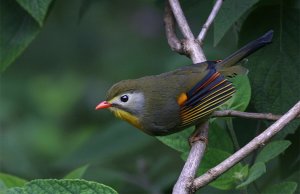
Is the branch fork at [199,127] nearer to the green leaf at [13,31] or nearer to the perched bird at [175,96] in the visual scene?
the perched bird at [175,96]

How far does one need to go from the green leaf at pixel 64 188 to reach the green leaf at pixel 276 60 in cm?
133

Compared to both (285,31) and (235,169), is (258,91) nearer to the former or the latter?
(285,31)

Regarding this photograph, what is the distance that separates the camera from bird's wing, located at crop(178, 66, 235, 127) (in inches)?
166

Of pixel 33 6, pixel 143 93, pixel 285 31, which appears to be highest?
pixel 33 6

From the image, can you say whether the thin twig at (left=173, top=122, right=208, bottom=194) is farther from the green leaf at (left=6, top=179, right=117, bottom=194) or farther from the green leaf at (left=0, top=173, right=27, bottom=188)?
the green leaf at (left=0, top=173, right=27, bottom=188)

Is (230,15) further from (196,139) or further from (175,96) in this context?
(175,96)

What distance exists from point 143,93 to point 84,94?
4.07 m

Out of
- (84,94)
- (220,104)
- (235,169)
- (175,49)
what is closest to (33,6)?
(175,49)

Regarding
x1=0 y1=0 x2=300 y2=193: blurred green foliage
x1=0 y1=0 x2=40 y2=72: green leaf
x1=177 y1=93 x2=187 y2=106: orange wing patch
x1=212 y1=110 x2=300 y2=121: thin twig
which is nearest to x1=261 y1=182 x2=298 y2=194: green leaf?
x1=0 y1=0 x2=300 y2=193: blurred green foliage

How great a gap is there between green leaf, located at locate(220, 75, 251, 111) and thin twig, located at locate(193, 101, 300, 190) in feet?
1.69

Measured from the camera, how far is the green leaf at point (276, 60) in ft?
13.3

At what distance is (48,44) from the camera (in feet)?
31.0

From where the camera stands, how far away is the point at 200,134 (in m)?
4.12

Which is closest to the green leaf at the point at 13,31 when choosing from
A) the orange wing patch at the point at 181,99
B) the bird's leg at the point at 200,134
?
the orange wing patch at the point at 181,99
